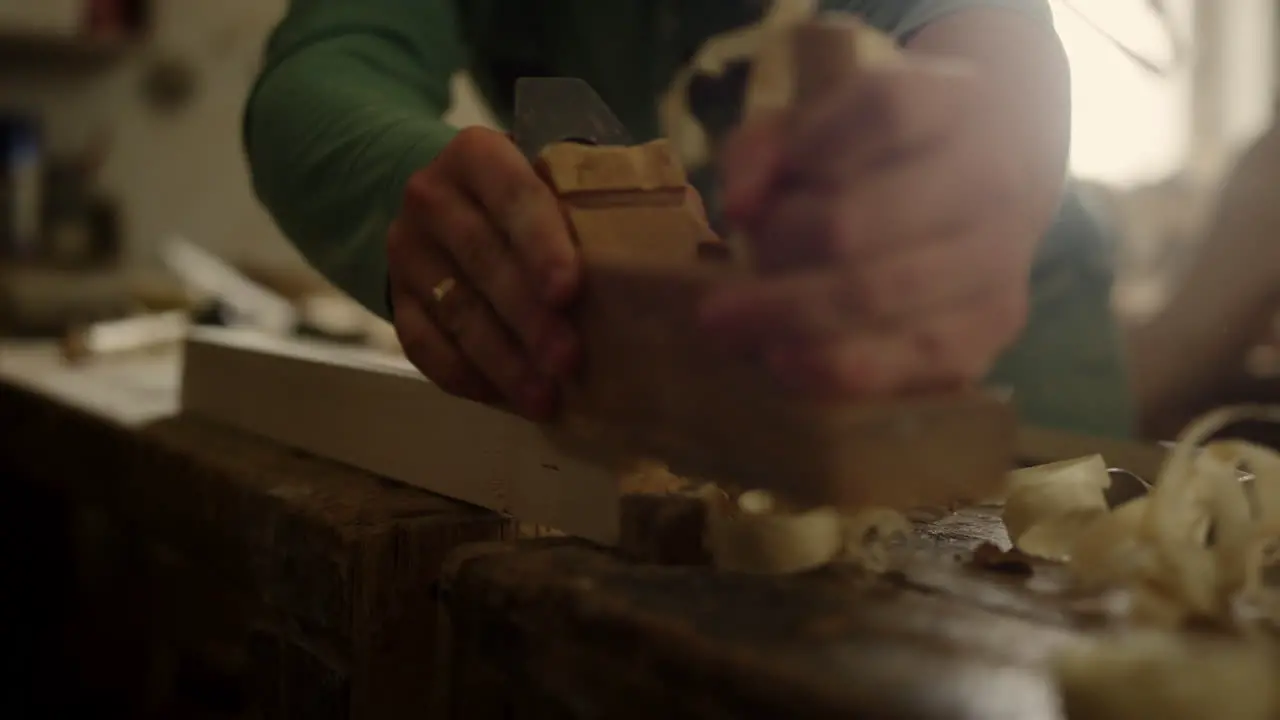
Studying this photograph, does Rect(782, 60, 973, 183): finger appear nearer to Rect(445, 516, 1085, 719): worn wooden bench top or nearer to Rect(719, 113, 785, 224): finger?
Rect(719, 113, 785, 224): finger

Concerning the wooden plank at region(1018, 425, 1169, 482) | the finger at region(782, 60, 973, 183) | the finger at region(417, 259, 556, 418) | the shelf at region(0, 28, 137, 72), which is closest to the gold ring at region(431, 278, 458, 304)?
the finger at region(417, 259, 556, 418)

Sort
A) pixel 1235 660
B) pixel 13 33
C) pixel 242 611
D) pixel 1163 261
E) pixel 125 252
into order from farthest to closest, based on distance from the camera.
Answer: pixel 1163 261, pixel 125 252, pixel 13 33, pixel 242 611, pixel 1235 660

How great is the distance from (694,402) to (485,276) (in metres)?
0.13

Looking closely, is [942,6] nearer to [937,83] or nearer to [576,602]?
[937,83]

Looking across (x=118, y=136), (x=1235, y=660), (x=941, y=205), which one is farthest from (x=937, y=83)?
(x=118, y=136)

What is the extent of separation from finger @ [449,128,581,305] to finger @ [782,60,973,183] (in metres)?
0.12

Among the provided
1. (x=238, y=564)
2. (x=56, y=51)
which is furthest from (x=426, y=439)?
(x=56, y=51)

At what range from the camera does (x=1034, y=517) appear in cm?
48

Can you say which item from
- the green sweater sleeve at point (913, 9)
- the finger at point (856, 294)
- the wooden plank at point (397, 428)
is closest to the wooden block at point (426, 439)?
the wooden plank at point (397, 428)

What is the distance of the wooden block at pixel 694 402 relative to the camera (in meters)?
0.36

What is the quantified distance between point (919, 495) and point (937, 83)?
130 mm

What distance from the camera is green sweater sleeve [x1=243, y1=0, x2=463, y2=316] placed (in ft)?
2.18

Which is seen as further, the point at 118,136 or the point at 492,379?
the point at 118,136

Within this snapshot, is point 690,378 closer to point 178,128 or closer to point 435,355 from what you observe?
point 435,355
